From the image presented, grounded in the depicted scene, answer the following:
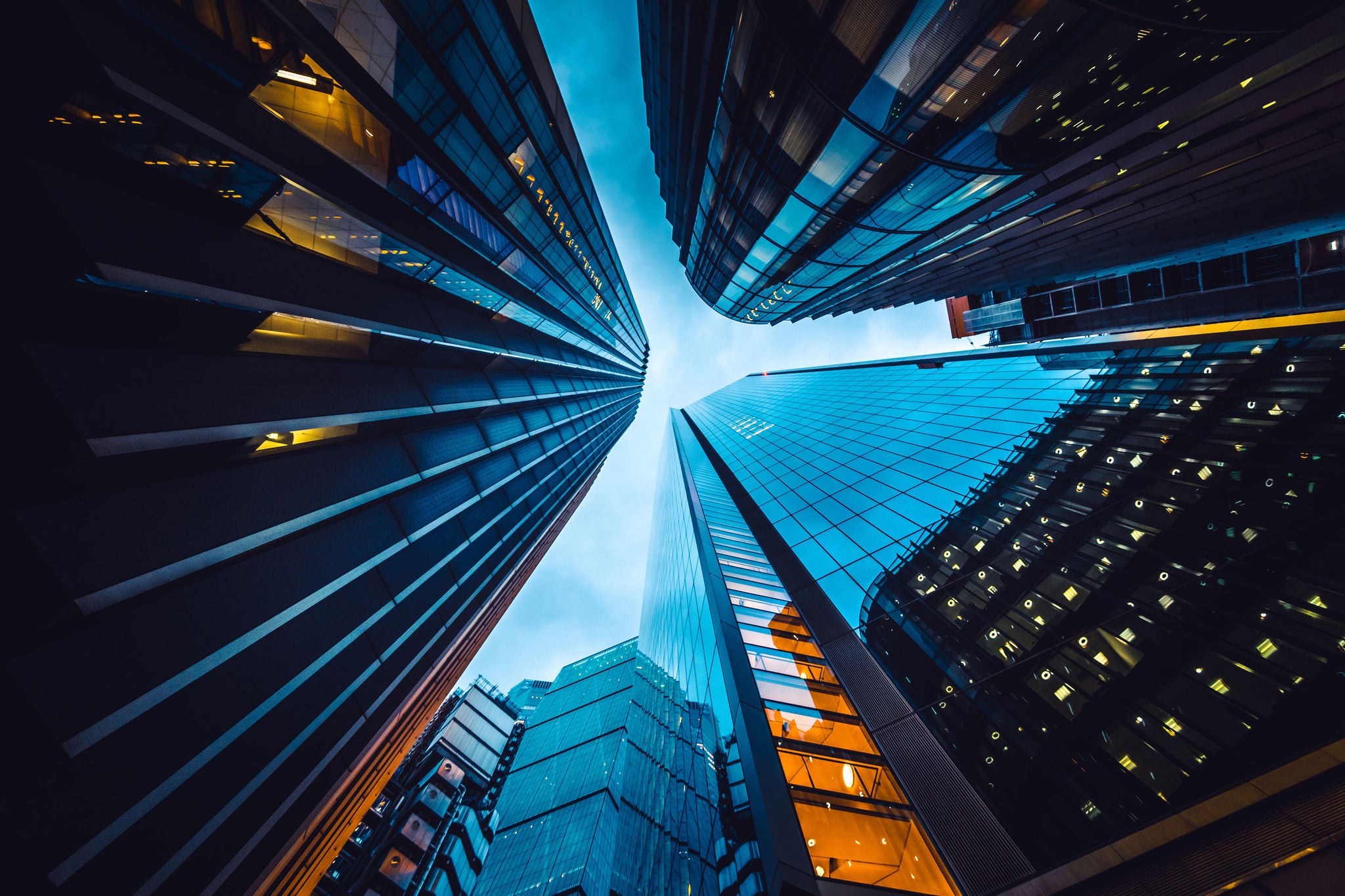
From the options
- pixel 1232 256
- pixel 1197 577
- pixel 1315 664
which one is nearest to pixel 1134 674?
pixel 1315 664

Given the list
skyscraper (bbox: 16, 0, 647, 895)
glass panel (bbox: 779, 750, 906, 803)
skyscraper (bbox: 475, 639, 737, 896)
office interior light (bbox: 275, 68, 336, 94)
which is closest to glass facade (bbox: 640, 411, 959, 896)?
glass panel (bbox: 779, 750, 906, 803)

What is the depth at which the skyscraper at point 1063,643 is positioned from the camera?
241 inches

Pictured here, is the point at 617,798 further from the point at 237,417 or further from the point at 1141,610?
the point at 237,417

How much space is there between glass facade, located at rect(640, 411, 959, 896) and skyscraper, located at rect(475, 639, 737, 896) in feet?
4.98

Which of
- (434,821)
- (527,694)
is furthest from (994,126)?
(527,694)

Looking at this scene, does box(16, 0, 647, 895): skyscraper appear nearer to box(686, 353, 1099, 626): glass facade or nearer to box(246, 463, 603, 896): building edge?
box(246, 463, 603, 896): building edge

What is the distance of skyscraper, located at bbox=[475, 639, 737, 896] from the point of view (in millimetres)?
11352

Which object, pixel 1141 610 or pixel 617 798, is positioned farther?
pixel 617 798

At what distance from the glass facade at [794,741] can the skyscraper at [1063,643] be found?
0.18ft

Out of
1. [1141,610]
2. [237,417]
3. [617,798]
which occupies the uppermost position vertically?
[237,417]

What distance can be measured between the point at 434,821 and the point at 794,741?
2094 inches

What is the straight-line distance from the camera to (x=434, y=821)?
140 ft

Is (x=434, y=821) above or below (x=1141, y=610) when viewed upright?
below

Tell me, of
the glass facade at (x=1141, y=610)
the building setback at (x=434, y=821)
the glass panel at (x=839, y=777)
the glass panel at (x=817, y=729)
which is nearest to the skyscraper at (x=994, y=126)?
the glass facade at (x=1141, y=610)
